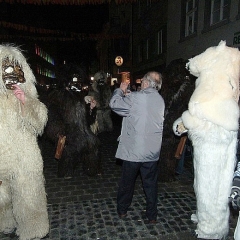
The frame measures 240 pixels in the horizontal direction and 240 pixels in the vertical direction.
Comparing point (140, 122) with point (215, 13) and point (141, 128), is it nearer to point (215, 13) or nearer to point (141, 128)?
point (141, 128)

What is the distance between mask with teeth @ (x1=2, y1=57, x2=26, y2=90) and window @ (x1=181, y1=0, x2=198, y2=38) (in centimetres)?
949

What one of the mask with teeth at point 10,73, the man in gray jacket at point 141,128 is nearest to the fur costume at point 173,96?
the man in gray jacket at point 141,128

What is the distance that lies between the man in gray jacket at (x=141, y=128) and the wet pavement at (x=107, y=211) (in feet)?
1.59

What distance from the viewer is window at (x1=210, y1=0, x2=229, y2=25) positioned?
28.0ft

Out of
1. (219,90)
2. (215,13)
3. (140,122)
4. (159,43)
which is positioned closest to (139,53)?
(159,43)

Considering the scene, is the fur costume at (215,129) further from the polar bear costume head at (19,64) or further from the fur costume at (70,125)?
the fur costume at (70,125)

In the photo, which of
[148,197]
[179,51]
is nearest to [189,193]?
[148,197]

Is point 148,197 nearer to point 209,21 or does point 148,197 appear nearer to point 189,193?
point 189,193

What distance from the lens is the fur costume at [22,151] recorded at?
2537mm

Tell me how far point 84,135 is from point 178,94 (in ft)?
6.52

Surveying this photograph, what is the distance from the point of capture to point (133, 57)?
20.8 meters

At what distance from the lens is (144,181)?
3340mm

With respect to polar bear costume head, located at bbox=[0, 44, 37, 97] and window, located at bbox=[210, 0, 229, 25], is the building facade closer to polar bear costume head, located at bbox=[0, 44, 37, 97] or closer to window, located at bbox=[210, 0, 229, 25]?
window, located at bbox=[210, 0, 229, 25]

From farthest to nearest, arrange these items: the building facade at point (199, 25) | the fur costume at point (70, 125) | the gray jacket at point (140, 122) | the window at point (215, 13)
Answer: the window at point (215, 13) → the building facade at point (199, 25) → the fur costume at point (70, 125) → the gray jacket at point (140, 122)
